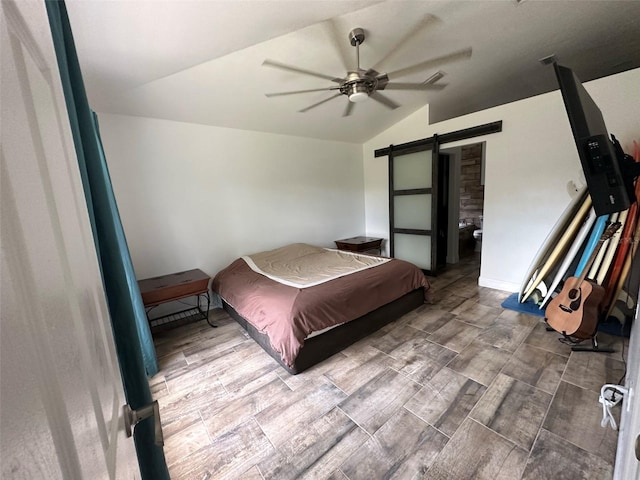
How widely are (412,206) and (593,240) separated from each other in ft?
7.55

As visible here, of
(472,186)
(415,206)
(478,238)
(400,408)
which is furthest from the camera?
(472,186)

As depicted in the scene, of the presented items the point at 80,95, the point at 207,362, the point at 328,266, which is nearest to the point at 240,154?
the point at 328,266

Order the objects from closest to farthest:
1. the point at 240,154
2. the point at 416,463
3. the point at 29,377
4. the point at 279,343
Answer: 1. the point at 29,377
2. the point at 416,463
3. the point at 279,343
4. the point at 240,154

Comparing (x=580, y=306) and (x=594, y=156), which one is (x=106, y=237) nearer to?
(x=594, y=156)

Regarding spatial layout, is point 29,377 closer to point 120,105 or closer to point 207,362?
point 207,362

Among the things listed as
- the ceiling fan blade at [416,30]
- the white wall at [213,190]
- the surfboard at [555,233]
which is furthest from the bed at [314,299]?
the ceiling fan blade at [416,30]

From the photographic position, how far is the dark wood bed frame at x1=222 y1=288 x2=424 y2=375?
2166mm

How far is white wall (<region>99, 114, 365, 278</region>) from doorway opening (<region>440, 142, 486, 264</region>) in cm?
205

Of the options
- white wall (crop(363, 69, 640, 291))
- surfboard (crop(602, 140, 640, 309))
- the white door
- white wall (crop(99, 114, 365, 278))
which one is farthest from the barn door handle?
white wall (crop(363, 69, 640, 291))

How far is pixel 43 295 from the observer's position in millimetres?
299

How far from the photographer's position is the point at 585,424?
1.55 meters

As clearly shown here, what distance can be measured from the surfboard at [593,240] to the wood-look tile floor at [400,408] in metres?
0.69

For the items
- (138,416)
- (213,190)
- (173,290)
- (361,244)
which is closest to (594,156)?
(138,416)

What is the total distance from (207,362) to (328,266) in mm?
1594
